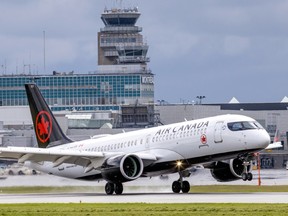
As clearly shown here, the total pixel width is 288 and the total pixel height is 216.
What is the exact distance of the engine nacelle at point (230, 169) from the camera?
7571cm

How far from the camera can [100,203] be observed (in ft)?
203

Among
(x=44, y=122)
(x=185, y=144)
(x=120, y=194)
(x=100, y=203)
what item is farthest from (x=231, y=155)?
(x=44, y=122)

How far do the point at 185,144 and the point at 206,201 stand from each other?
1243cm

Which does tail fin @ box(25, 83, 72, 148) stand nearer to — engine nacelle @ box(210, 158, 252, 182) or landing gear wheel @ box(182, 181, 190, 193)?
landing gear wheel @ box(182, 181, 190, 193)

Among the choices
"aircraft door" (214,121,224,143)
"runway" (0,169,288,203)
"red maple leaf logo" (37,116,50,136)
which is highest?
"red maple leaf logo" (37,116,50,136)

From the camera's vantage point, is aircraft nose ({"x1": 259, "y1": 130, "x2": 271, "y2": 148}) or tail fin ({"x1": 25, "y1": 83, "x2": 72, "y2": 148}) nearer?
aircraft nose ({"x1": 259, "y1": 130, "x2": 271, "y2": 148})

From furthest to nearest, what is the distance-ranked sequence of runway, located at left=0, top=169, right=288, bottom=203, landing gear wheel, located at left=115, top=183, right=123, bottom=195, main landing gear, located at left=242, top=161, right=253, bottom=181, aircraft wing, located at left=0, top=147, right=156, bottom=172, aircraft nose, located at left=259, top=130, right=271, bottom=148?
landing gear wheel, located at left=115, top=183, right=123, bottom=195
aircraft wing, located at left=0, top=147, right=156, bottom=172
aircraft nose, located at left=259, top=130, right=271, bottom=148
main landing gear, located at left=242, top=161, right=253, bottom=181
runway, located at left=0, top=169, right=288, bottom=203

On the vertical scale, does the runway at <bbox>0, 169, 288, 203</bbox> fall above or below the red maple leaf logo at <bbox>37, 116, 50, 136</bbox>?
below

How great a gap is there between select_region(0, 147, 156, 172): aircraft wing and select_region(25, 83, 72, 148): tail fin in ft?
23.0

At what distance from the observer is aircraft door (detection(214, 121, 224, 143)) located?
71.6m

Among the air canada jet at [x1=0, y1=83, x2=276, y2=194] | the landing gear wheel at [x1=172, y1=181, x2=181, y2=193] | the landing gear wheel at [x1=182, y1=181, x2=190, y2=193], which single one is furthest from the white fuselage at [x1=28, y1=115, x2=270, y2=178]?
the landing gear wheel at [x1=182, y1=181, x2=190, y2=193]

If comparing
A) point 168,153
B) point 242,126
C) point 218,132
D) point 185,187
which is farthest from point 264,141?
point 185,187

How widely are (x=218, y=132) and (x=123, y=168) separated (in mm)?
6588

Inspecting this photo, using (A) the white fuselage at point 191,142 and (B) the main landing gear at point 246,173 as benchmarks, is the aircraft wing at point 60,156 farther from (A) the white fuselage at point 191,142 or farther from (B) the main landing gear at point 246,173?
(B) the main landing gear at point 246,173
